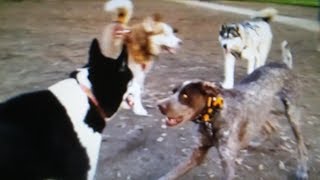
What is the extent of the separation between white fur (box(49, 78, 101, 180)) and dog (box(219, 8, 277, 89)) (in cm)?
250

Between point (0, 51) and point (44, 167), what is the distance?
487cm

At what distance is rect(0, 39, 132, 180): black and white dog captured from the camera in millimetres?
2574

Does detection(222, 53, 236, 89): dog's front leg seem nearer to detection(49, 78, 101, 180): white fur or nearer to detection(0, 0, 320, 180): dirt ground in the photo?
detection(0, 0, 320, 180): dirt ground

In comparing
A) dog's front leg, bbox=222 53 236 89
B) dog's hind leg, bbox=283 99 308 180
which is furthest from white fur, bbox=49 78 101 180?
dog's front leg, bbox=222 53 236 89

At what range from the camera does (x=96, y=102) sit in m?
2.87

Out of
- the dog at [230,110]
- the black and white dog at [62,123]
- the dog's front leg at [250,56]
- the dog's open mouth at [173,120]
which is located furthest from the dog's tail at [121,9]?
the dog's open mouth at [173,120]

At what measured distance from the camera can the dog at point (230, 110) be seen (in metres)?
2.85

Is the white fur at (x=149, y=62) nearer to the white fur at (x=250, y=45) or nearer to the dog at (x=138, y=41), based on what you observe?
the dog at (x=138, y=41)

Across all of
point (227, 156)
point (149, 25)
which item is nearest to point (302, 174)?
point (227, 156)

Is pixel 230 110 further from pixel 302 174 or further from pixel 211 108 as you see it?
pixel 302 174

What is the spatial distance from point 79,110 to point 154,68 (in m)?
3.59

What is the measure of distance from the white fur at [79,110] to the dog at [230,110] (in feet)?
1.33

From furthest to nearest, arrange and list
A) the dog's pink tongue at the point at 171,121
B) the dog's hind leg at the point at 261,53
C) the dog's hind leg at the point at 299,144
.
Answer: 1. the dog's hind leg at the point at 261,53
2. the dog's hind leg at the point at 299,144
3. the dog's pink tongue at the point at 171,121

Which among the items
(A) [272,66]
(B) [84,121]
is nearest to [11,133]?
(B) [84,121]
